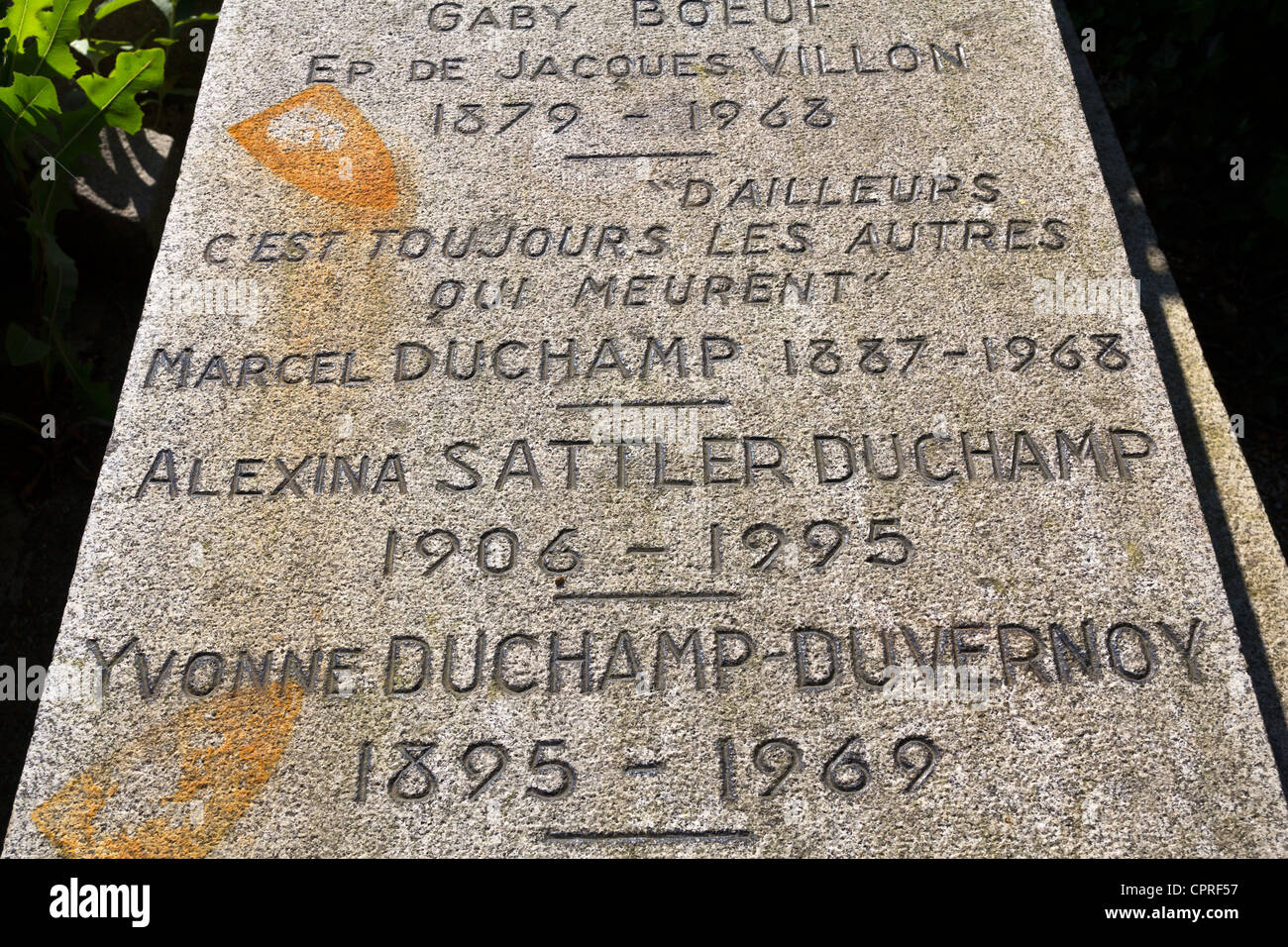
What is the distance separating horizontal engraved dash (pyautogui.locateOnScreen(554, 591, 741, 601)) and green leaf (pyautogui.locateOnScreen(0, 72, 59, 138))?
2.25 m

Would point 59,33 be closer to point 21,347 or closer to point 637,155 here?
point 21,347

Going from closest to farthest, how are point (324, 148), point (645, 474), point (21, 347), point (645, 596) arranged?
Result: point (645, 596) < point (645, 474) < point (324, 148) < point (21, 347)

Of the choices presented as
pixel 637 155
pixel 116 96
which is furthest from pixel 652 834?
→ pixel 116 96

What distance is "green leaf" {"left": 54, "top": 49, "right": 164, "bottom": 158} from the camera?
10.0ft

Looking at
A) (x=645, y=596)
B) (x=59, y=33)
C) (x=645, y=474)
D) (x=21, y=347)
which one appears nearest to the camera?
(x=645, y=596)

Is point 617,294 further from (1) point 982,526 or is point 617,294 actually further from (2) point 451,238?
(1) point 982,526

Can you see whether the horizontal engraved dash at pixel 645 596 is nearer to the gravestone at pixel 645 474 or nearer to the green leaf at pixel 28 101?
the gravestone at pixel 645 474

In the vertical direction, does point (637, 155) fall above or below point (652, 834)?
above

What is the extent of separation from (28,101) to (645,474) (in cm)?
224

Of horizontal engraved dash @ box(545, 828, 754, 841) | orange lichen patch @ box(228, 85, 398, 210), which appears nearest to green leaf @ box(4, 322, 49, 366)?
orange lichen patch @ box(228, 85, 398, 210)

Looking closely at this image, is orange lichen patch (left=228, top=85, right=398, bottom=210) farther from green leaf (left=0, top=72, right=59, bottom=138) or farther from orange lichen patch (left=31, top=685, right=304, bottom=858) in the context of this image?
orange lichen patch (left=31, top=685, right=304, bottom=858)

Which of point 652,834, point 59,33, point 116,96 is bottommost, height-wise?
point 652,834

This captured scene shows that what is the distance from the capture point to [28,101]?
2939 mm

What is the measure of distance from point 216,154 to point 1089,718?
2.41 metres
